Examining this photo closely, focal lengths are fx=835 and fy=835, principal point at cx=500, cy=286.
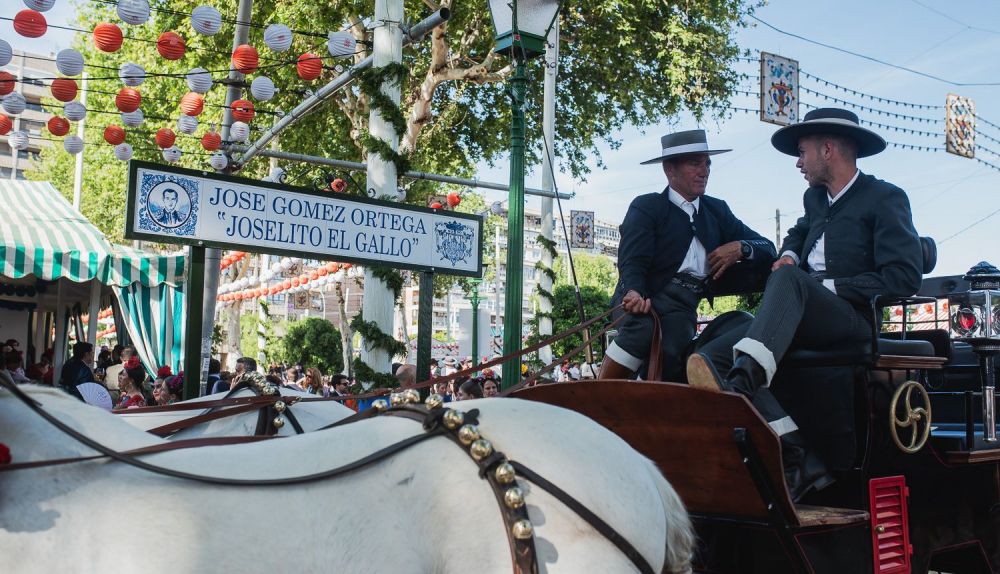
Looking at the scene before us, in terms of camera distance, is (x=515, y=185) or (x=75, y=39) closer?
(x=515, y=185)

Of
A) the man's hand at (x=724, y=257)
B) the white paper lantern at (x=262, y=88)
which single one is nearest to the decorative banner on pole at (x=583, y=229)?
the white paper lantern at (x=262, y=88)

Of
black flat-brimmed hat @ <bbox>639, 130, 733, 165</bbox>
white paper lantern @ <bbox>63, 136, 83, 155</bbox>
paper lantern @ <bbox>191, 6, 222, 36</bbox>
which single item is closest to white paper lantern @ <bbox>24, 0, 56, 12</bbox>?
paper lantern @ <bbox>191, 6, 222, 36</bbox>

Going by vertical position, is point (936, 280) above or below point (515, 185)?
below

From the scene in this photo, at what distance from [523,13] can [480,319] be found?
1725 centimetres

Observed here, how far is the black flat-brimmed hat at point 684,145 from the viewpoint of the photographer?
4.25 metres

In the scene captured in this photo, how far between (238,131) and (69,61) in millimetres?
2418

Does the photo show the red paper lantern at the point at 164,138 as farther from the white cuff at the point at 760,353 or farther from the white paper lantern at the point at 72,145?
the white cuff at the point at 760,353

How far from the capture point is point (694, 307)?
4281 millimetres

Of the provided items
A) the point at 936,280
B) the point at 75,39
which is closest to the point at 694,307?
the point at 936,280

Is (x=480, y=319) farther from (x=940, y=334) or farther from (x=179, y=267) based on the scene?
(x=940, y=334)

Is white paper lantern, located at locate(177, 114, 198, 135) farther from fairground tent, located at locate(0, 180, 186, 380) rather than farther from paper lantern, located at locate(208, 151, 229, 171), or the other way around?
fairground tent, located at locate(0, 180, 186, 380)

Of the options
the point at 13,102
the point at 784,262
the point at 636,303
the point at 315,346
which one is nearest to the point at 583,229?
the point at 13,102

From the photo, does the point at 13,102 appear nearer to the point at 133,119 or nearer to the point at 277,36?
the point at 133,119

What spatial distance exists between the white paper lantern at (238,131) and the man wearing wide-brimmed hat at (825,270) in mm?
10023
